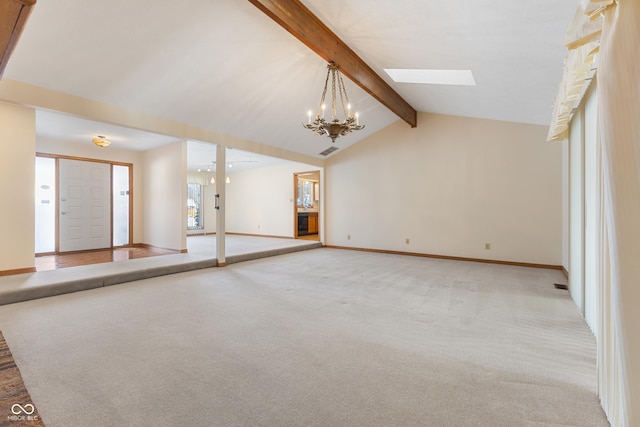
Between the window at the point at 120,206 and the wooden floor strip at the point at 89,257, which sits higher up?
the window at the point at 120,206

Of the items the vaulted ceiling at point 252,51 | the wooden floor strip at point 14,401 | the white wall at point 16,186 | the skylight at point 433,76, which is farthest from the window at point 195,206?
the wooden floor strip at point 14,401

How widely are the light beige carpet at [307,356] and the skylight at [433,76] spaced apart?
290 centimetres

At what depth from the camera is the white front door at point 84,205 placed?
6.51 metres

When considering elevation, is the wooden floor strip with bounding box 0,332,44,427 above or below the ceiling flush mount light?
below

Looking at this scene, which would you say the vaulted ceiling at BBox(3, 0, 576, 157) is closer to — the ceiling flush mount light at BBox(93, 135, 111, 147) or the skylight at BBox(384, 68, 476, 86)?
the skylight at BBox(384, 68, 476, 86)

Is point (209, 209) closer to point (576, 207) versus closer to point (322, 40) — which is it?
point (322, 40)

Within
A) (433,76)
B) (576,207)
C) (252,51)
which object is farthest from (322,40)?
(576,207)

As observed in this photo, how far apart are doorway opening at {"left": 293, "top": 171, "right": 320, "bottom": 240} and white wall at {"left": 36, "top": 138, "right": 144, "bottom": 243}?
4122 mm

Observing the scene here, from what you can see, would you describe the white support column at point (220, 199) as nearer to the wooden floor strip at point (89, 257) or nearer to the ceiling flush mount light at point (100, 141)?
the wooden floor strip at point (89, 257)

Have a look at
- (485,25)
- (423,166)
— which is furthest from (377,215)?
(485,25)

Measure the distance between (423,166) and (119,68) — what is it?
5663 millimetres

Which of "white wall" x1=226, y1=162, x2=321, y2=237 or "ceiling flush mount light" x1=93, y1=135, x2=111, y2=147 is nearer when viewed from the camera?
"ceiling flush mount light" x1=93, y1=135, x2=111, y2=147

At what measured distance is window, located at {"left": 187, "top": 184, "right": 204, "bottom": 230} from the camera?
10844 mm

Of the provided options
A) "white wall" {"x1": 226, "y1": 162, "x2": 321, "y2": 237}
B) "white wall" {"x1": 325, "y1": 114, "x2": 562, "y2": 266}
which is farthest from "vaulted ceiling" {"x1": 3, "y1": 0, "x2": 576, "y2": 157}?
"white wall" {"x1": 226, "y1": 162, "x2": 321, "y2": 237}
